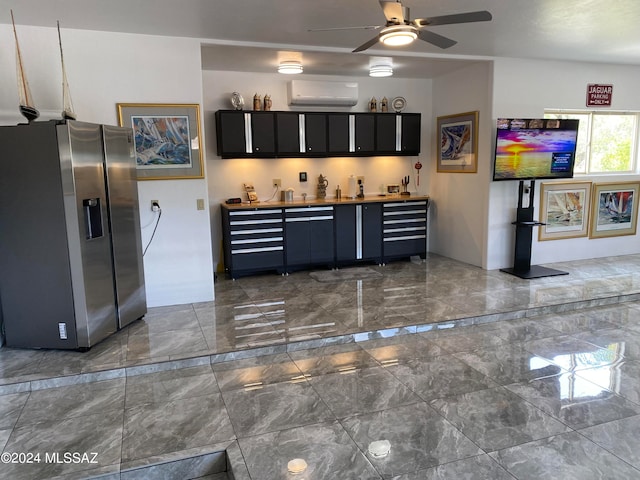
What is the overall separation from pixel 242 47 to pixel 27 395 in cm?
363

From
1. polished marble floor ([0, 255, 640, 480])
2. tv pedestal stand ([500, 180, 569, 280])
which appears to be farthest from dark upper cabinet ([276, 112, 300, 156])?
tv pedestal stand ([500, 180, 569, 280])

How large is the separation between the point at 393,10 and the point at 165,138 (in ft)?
8.76

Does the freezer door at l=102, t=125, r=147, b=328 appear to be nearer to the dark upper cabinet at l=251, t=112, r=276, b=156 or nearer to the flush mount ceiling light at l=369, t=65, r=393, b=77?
the dark upper cabinet at l=251, t=112, r=276, b=156

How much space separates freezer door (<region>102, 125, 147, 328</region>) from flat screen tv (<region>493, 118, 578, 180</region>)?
13.3 feet

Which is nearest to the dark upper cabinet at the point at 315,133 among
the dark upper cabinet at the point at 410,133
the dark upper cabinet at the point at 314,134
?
the dark upper cabinet at the point at 314,134

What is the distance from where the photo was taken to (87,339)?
367cm

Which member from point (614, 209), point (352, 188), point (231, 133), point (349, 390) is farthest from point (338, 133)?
point (614, 209)

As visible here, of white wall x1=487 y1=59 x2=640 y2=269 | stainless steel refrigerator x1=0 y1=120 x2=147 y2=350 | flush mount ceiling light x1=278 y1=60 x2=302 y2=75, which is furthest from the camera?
white wall x1=487 y1=59 x2=640 y2=269

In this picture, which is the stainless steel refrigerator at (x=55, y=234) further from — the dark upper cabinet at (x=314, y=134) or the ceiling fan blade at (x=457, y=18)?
the ceiling fan blade at (x=457, y=18)

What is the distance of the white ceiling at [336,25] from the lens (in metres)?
3.67

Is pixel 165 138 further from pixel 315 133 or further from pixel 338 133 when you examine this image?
pixel 338 133

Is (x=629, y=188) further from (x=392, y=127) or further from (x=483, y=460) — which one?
(x=483, y=460)

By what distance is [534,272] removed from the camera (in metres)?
5.89

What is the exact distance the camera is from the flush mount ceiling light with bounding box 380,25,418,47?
313 cm
